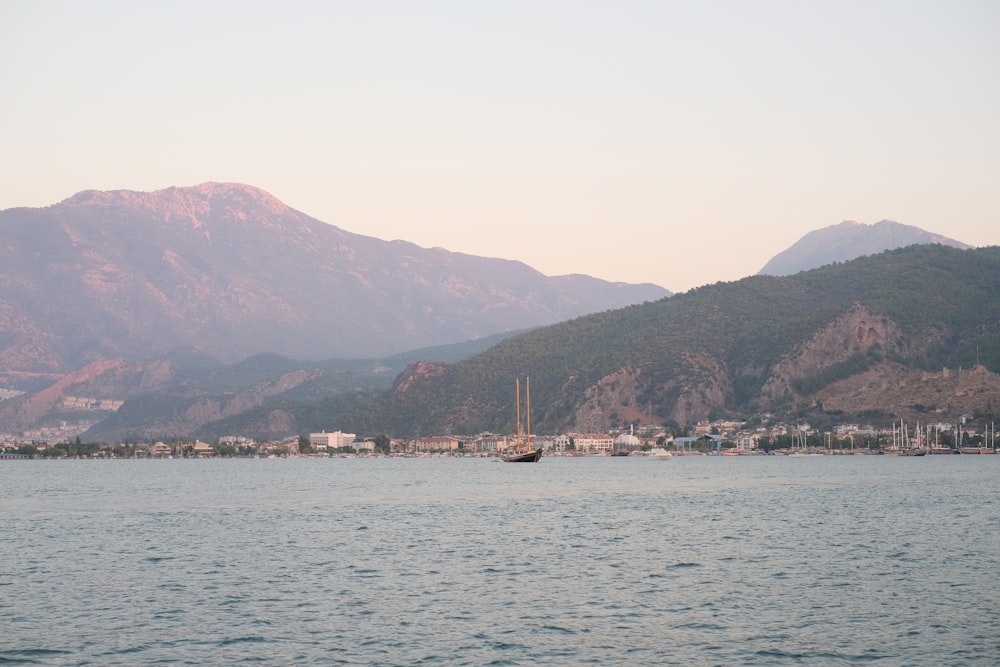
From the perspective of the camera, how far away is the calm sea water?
5016cm

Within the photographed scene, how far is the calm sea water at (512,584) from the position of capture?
165 ft

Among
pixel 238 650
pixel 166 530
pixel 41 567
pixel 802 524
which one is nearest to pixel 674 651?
pixel 238 650

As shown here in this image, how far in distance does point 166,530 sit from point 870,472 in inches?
4942

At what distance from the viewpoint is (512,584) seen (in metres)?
66.9

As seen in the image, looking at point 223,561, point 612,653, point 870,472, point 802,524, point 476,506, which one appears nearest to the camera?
point 612,653

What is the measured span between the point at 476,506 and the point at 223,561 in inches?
1991

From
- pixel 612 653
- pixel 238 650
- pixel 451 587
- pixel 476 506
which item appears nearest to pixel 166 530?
pixel 476 506

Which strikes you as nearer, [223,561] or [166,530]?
[223,561]

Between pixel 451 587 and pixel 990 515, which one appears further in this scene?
pixel 990 515

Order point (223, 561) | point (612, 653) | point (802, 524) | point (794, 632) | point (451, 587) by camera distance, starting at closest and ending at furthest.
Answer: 1. point (612, 653)
2. point (794, 632)
3. point (451, 587)
4. point (223, 561)
5. point (802, 524)

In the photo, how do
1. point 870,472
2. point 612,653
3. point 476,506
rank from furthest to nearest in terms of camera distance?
point 870,472
point 476,506
point 612,653

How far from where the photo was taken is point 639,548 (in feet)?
271

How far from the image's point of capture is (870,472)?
648 feet

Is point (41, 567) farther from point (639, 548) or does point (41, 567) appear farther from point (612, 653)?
point (612, 653)
